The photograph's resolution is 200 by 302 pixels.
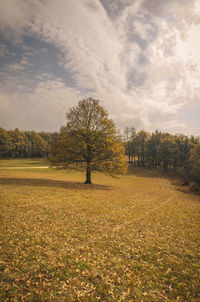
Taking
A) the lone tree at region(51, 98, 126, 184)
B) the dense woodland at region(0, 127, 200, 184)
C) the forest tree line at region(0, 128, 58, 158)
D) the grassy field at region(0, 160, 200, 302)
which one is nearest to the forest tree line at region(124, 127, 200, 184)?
the dense woodland at region(0, 127, 200, 184)

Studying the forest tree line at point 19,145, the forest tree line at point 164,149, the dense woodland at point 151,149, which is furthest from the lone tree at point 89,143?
the forest tree line at point 19,145

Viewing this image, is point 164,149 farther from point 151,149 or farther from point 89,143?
point 89,143

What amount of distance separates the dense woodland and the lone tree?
17.4m

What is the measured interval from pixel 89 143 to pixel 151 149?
53786 mm

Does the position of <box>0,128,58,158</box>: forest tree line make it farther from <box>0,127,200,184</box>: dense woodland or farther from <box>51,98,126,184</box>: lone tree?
<box>51,98,126,184</box>: lone tree

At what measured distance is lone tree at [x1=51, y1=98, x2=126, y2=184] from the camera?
22.9 metres

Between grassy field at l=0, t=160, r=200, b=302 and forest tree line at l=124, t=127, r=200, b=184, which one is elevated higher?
forest tree line at l=124, t=127, r=200, b=184

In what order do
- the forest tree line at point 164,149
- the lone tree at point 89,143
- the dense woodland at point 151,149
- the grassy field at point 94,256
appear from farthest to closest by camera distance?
the forest tree line at point 164,149, the dense woodland at point 151,149, the lone tree at point 89,143, the grassy field at point 94,256

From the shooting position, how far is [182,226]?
10883 mm

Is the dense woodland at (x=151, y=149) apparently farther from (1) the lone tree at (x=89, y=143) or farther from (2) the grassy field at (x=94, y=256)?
(2) the grassy field at (x=94, y=256)

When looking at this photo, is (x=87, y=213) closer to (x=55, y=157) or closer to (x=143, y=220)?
(x=143, y=220)

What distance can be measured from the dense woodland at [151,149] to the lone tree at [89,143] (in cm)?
1743

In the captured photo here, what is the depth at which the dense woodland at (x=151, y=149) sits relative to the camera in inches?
1967

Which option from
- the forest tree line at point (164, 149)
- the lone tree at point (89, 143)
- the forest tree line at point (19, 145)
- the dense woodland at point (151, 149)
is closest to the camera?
the lone tree at point (89, 143)
